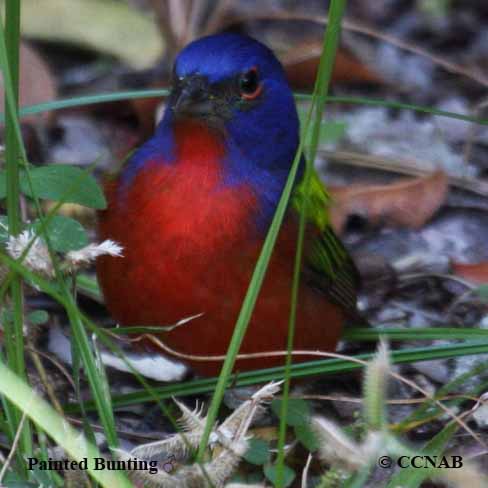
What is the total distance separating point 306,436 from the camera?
336 centimetres

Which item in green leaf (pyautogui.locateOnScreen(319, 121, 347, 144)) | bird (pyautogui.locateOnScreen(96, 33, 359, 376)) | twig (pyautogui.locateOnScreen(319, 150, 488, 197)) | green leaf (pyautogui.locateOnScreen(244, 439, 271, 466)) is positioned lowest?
green leaf (pyautogui.locateOnScreen(244, 439, 271, 466))

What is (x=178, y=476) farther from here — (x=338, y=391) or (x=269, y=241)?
(x=338, y=391)

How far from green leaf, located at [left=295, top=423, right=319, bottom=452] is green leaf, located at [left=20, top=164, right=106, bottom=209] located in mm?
907

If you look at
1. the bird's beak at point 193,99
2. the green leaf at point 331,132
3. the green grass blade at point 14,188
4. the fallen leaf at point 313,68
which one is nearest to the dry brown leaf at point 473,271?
the green leaf at point 331,132

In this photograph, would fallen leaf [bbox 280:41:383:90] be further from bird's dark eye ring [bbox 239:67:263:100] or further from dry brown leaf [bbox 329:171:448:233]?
bird's dark eye ring [bbox 239:67:263:100]

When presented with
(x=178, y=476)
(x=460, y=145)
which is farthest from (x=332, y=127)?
(x=178, y=476)

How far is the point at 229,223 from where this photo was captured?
142 inches

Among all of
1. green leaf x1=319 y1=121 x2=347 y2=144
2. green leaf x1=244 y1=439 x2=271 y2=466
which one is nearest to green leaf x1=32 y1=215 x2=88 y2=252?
green leaf x1=244 y1=439 x2=271 y2=466

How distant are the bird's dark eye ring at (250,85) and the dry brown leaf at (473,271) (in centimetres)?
161

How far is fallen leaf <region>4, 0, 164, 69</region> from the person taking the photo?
21.1ft

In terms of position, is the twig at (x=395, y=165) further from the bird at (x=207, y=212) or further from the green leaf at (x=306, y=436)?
the green leaf at (x=306, y=436)

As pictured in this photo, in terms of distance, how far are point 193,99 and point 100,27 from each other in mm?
3137

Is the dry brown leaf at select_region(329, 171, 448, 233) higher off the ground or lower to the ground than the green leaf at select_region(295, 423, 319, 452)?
higher

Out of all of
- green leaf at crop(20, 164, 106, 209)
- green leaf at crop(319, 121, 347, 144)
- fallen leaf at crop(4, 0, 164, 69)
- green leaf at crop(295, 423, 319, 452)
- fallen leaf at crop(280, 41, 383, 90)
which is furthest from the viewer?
fallen leaf at crop(4, 0, 164, 69)
